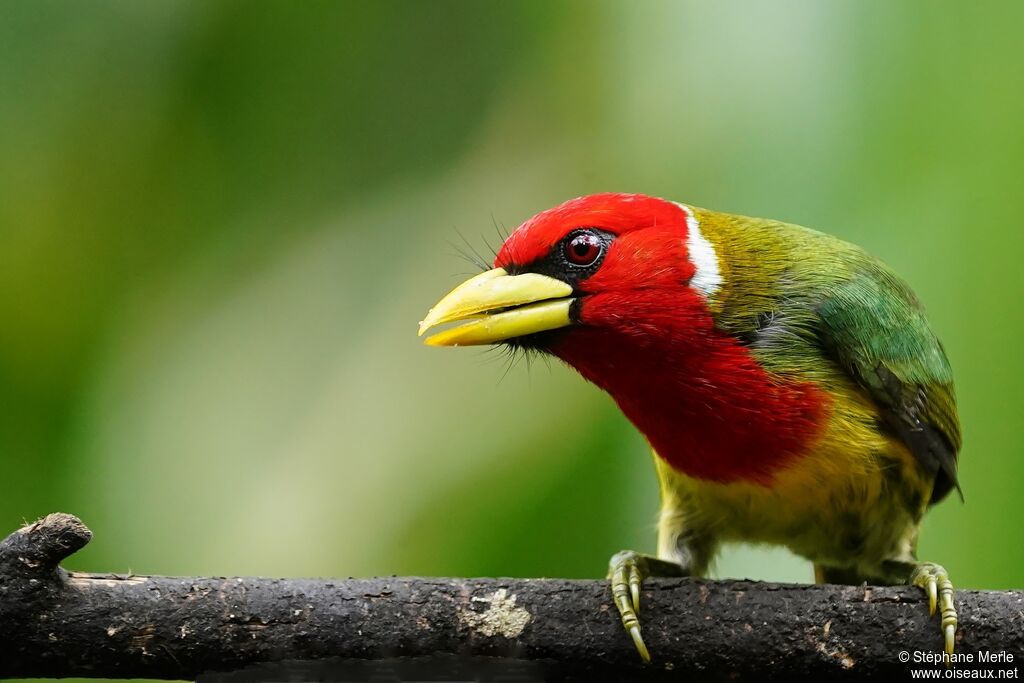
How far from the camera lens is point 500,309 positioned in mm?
2586

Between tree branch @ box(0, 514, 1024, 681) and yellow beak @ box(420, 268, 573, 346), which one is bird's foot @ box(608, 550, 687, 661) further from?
yellow beak @ box(420, 268, 573, 346)

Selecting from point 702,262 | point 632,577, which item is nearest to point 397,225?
point 702,262

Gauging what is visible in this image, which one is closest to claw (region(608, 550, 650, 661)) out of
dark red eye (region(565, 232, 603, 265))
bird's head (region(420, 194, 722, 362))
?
bird's head (region(420, 194, 722, 362))

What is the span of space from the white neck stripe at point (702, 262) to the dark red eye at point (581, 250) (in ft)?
0.77

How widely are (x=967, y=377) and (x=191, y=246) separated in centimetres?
203

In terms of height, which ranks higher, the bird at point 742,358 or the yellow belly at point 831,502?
the bird at point 742,358

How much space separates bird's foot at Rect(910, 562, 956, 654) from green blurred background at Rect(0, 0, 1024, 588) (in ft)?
0.51

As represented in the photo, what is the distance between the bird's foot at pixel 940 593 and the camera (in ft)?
7.79

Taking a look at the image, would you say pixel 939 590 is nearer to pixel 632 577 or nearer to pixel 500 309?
pixel 632 577

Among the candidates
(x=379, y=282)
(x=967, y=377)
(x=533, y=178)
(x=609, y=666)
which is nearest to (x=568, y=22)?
(x=533, y=178)

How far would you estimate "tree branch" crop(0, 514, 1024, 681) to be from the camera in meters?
2.25

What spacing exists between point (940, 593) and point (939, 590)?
1cm

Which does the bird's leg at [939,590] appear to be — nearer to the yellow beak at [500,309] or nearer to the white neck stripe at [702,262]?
the white neck stripe at [702,262]

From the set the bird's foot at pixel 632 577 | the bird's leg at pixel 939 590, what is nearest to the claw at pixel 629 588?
the bird's foot at pixel 632 577
